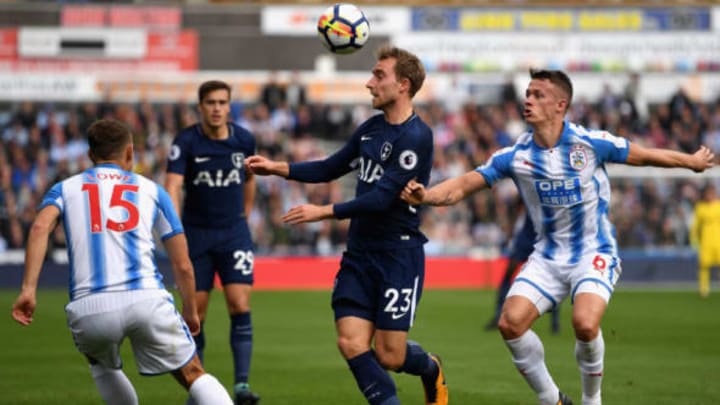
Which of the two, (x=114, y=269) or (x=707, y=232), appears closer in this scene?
(x=114, y=269)

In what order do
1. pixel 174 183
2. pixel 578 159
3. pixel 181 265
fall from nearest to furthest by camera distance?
pixel 181 265 → pixel 578 159 → pixel 174 183

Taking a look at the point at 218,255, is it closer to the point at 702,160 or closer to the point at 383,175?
the point at 383,175

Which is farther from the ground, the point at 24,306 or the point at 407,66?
the point at 407,66

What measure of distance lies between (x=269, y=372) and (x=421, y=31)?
76.5 ft

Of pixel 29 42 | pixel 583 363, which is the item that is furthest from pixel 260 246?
pixel 583 363

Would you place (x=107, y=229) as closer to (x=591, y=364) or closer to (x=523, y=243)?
(x=591, y=364)

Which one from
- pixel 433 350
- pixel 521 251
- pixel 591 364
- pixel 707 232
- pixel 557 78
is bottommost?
pixel 707 232

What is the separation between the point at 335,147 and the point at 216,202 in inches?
770

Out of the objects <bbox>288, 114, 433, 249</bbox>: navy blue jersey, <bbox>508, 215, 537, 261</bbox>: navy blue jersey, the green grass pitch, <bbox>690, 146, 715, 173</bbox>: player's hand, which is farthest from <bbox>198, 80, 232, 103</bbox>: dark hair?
<bbox>508, 215, 537, 261</bbox>: navy blue jersey

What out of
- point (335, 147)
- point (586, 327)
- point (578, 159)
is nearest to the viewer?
point (586, 327)

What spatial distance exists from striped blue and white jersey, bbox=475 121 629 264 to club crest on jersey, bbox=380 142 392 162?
0.91 m

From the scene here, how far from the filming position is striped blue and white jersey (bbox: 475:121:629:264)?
8367 mm

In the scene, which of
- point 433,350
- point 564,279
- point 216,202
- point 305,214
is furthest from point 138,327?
point 433,350

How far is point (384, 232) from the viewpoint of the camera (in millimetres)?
8000
